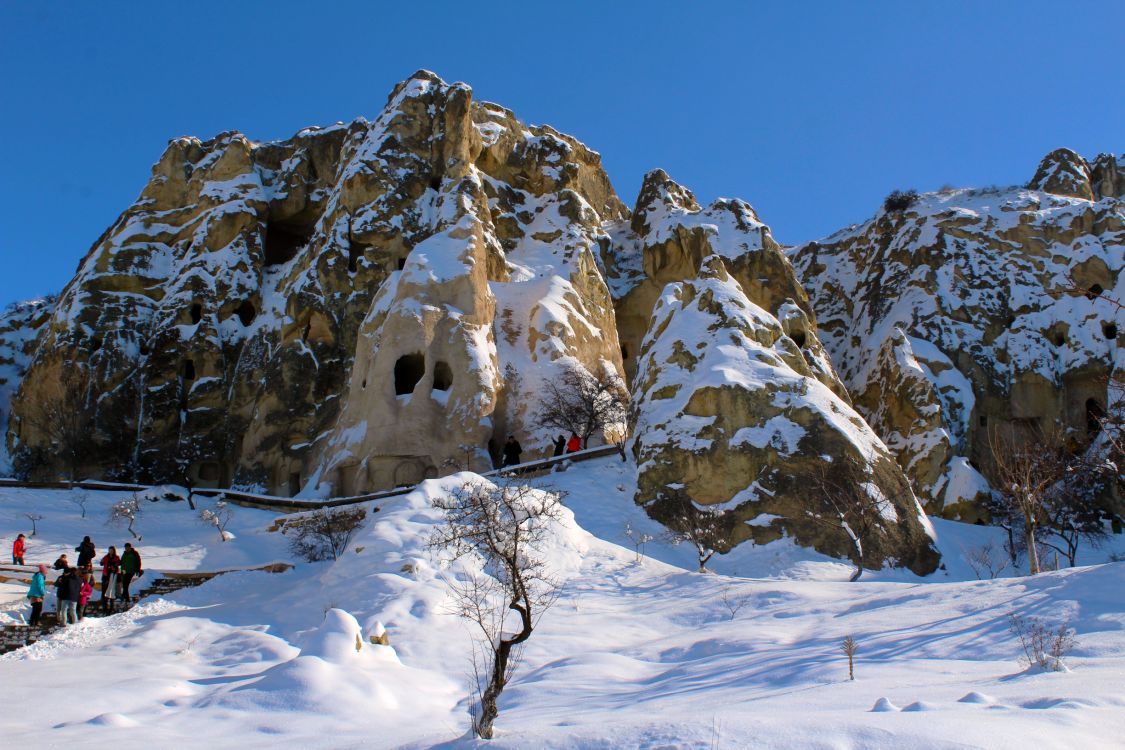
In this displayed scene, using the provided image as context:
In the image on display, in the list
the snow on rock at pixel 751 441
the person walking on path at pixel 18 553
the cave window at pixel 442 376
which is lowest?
the person walking on path at pixel 18 553

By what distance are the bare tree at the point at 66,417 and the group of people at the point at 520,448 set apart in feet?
57.7

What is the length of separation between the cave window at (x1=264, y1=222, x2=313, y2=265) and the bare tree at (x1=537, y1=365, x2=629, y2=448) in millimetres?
20360

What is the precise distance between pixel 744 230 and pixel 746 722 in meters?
39.5

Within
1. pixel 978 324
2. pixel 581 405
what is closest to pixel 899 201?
pixel 978 324

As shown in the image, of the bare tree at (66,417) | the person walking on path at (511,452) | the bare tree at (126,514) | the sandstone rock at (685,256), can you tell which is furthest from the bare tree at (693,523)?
the bare tree at (66,417)

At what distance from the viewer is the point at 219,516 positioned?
79.0 feet

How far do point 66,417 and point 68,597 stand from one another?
24.3 meters

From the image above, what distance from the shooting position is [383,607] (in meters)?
13.3

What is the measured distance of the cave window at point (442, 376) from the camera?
31.5 metres

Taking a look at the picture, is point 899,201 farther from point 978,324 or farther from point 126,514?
point 126,514

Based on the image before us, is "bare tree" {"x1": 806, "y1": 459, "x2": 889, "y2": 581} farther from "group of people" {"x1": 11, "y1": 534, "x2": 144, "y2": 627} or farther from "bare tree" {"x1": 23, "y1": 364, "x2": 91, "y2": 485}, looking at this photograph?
"bare tree" {"x1": 23, "y1": 364, "x2": 91, "y2": 485}

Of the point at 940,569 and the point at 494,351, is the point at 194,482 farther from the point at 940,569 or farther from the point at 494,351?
the point at 940,569

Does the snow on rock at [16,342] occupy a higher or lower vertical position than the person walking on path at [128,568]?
higher

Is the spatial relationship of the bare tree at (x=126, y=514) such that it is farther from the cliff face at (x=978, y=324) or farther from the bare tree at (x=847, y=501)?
the cliff face at (x=978, y=324)
